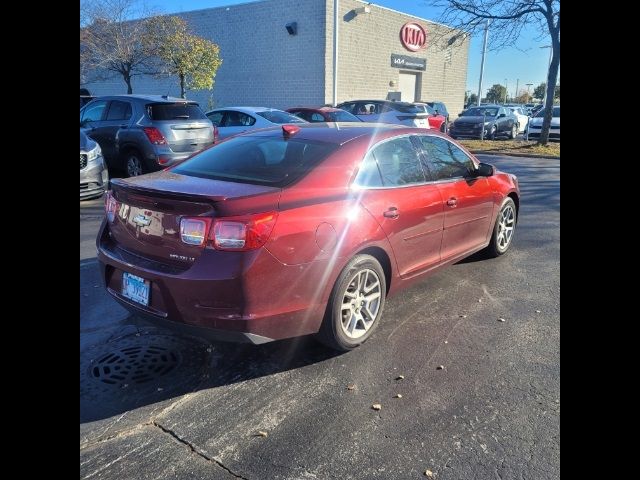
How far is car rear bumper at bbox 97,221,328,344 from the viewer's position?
2.95 meters

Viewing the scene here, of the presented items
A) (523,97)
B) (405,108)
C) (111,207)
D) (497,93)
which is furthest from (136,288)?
(523,97)

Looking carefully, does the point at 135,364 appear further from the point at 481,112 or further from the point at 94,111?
the point at 481,112

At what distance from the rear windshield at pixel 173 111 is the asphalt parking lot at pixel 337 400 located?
5560 mm

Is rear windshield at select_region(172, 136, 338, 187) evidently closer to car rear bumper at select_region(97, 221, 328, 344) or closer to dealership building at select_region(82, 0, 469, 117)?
A: car rear bumper at select_region(97, 221, 328, 344)

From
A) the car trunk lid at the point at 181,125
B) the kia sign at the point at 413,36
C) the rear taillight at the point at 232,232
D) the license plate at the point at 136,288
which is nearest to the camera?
the rear taillight at the point at 232,232

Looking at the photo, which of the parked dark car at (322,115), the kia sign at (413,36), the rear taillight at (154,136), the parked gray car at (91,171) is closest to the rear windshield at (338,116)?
the parked dark car at (322,115)

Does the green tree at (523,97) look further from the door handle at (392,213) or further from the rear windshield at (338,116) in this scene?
the door handle at (392,213)

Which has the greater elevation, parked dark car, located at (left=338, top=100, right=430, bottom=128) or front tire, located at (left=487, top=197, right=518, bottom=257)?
parked dark car, located at (left=338, top=100, right=430, bottom=128)

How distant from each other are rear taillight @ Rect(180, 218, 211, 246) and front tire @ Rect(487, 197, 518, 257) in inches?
141

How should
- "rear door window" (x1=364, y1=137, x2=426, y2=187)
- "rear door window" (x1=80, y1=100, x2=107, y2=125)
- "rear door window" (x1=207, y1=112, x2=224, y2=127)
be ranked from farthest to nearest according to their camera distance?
"rear door window" (x1=207, y1=112, x2=224, y2=127)
"rear door window" (x1=80, y1=100, x2=107, y2=125)
"rear door window" (x1=364, y1=137, x2=426, y2=187)

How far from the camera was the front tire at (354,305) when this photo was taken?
3.43 m

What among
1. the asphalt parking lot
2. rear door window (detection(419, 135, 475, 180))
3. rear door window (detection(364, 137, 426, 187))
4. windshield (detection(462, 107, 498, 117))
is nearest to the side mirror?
rear door window (detection(419, 135, 475, 180))

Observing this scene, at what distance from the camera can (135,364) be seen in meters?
3.43
